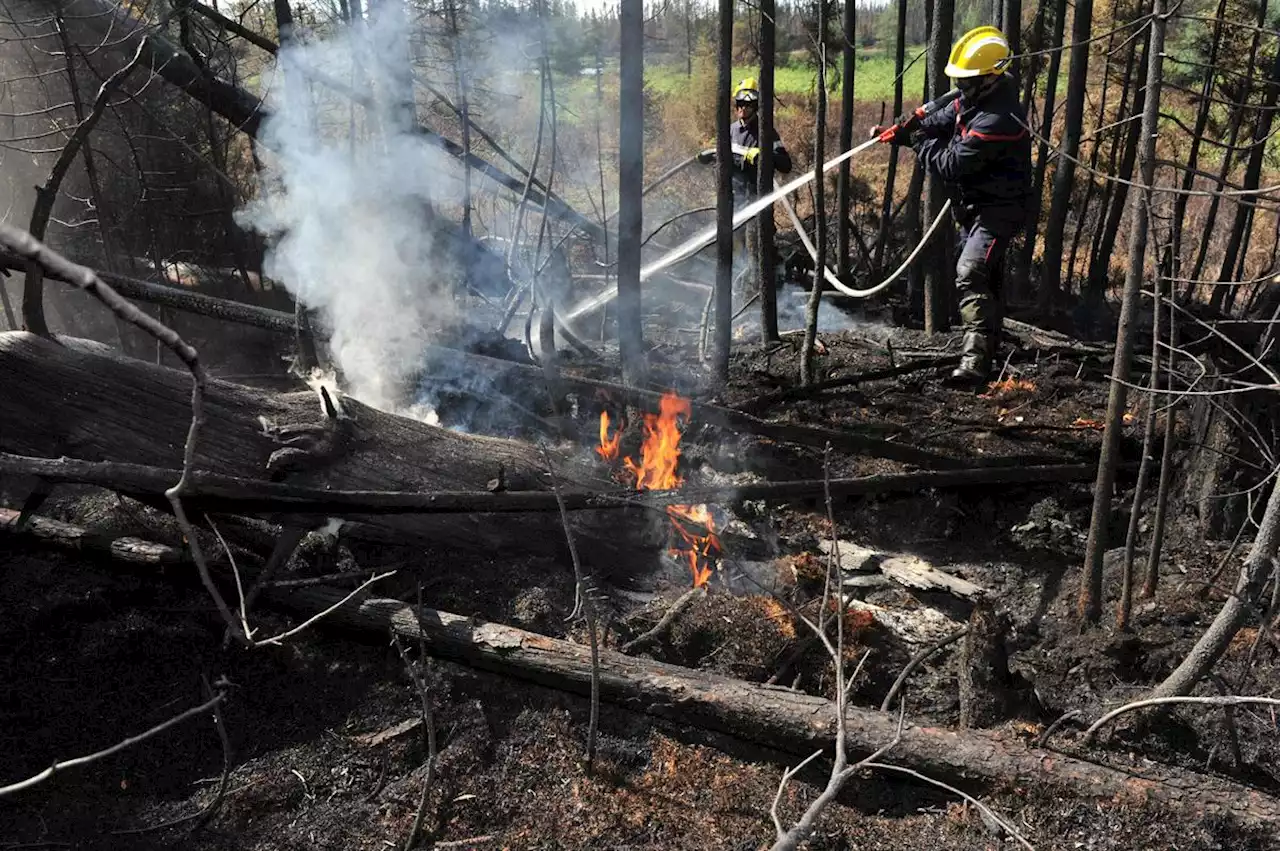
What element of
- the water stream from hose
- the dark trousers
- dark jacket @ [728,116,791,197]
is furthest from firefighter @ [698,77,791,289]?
the dark trousers

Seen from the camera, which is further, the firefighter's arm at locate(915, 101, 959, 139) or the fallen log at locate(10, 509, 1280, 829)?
the firefighter's arm at locate(915, 101, 959, 139)

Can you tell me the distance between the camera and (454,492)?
468 cm

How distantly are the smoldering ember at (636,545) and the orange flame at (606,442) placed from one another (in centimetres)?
6

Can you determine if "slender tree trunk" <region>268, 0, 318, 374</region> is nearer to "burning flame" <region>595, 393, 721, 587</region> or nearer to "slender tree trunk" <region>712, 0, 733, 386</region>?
"burning flame" <region>595, 393, 721, 587</region>

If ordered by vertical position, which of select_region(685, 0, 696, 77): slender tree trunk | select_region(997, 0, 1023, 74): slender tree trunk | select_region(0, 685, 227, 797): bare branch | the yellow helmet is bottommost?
select_region(0, 685, 227, 797): bare branch

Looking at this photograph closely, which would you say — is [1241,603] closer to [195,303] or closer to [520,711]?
[520,711]

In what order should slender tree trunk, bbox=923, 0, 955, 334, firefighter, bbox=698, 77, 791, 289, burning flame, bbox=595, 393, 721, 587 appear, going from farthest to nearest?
firefighter, bbox=698, 77, 791, 289, slender tree trunk, bbox=923, 0, 955, 334, burning flame, bbox=595, 393, 721, 587

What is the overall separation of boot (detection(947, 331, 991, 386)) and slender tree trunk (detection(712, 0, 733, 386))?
2230 mm

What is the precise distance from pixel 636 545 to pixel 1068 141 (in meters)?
8.26

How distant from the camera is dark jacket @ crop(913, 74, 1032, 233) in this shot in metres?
6.30

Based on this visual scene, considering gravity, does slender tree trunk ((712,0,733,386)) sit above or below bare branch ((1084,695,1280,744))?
above

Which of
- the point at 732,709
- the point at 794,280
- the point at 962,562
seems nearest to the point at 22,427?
the point at 732,709

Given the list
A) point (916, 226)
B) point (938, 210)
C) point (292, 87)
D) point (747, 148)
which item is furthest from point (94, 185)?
point (916, 226)

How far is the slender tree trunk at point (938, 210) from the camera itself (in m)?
8.21
